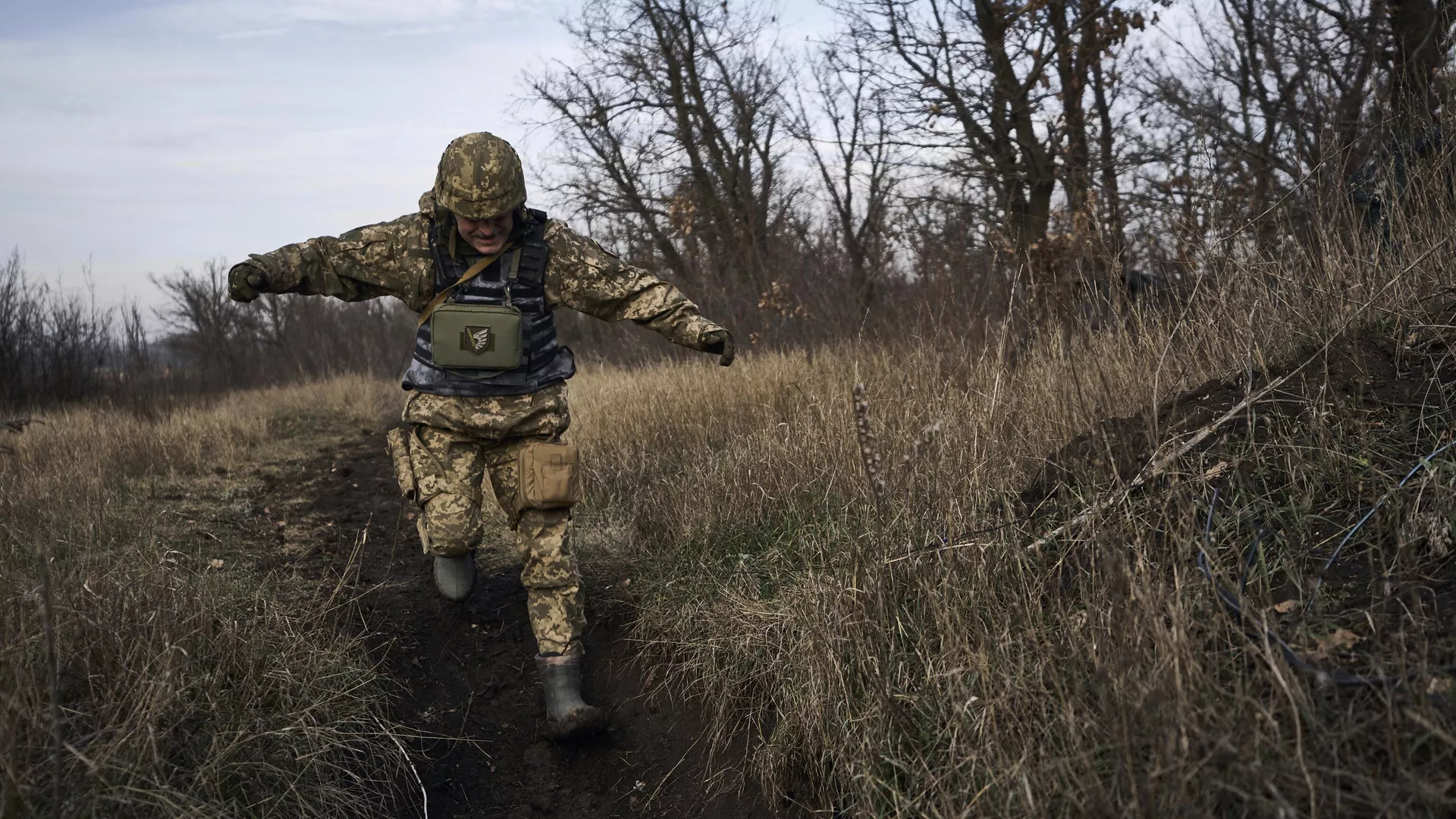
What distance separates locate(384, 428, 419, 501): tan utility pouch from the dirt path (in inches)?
14.0

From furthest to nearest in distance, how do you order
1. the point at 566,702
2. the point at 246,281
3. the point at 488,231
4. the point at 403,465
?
the point at 403,465 < the point at 488,231 < the point at 566,702 < the point at 246,281

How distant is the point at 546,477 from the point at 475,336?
0.58 metres

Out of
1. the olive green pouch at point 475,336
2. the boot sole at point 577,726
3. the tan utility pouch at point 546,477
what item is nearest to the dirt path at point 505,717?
the boot sole at point 577,726

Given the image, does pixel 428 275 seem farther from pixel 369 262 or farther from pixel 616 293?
pixel 616 293

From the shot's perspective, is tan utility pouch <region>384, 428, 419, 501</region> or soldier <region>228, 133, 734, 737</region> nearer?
soldier <region>228, 133, 734, 737</region>

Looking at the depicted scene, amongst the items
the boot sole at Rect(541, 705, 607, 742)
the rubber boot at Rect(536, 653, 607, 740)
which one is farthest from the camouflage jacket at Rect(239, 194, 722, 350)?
the boot sole at Rect(541, 705, 607, 742)

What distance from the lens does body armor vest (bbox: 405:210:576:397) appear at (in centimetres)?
363

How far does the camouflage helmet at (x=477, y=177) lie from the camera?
3408 mm

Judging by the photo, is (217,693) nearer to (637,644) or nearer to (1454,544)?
(637,644)

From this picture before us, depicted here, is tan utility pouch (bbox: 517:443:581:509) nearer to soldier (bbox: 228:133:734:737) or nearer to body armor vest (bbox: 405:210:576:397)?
soldier (bbox: 228:133:734:737)

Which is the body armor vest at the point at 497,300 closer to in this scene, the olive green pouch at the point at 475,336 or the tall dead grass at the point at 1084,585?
the olive green pouch at the point at 475,336

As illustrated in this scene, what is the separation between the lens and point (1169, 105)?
38.1ft

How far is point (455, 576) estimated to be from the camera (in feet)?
13.4

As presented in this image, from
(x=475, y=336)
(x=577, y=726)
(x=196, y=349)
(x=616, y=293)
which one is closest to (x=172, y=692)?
(x=577, y=726)
